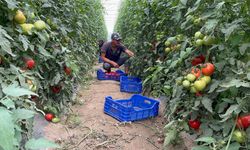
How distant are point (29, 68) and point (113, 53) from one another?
423 centimetres

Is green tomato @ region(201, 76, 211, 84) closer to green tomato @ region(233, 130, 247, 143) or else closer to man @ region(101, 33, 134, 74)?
green tomato @ region(233, 130, 247, 143)

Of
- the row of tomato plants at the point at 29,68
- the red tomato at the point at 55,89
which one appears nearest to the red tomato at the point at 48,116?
the row of tomato plants at the point at 29,68

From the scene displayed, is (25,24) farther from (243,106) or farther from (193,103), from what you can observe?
(243,106)

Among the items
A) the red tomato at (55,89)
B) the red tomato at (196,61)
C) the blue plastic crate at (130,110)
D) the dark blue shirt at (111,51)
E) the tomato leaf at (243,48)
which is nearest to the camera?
the tomato leaf at (243,48)

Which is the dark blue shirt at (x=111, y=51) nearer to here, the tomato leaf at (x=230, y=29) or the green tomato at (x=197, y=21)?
the green tomato at (x=197, y=21)

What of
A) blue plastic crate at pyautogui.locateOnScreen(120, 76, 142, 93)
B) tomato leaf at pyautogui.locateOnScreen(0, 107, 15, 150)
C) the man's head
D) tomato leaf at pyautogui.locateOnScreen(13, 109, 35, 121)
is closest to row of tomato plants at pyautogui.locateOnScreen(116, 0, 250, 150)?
tomato leaf at pyautogui.locateOnScreen(13, 109, 35, 121)

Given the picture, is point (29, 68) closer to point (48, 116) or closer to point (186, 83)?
point (48, 116)

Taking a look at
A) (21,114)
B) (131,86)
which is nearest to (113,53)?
(131,86)

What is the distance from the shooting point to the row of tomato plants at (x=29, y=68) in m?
1.10

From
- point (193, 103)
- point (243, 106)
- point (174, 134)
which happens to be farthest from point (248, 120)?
point (174, 134)

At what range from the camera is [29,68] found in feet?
7.07

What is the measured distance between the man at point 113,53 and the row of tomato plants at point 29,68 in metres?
2.08

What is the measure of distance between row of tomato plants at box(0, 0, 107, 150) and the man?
208cm

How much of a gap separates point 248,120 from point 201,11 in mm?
990
